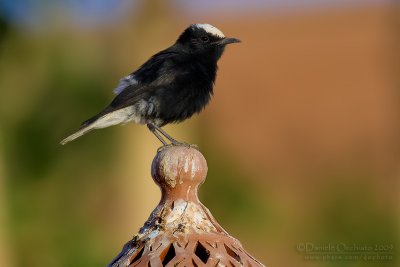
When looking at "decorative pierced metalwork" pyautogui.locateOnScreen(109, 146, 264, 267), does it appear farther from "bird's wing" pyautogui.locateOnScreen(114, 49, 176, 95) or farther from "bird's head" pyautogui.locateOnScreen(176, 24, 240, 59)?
"bird's head" pyautogui.locateOnScreen(176, 24, 240, 59)

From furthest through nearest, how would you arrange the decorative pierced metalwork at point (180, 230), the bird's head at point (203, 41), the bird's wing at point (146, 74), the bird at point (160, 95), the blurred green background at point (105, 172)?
the blurred green background at point (105, 172) → the bird's head at point (203, 41) → the bird's wing at point (146, 74) → the bird at point (160, 95) → the decorative pierced metalwork at point (180, 230)

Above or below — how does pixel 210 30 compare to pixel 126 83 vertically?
above

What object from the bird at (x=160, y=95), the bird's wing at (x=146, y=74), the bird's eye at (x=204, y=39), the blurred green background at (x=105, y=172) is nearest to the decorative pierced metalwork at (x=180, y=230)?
the bird at (x=160, y=95)

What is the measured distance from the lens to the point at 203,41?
6742mm

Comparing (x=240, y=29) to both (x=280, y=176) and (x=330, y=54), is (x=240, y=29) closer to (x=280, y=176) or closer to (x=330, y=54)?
(x=330, y=54)

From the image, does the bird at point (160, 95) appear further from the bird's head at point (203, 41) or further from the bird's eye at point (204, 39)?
the bird's eye at point (204, 39)

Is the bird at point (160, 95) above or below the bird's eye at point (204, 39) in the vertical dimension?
below

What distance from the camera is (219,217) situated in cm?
1080

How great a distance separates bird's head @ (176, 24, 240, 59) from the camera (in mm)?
6645

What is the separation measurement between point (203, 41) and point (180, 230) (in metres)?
3.97

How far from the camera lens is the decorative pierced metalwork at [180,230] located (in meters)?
2.84

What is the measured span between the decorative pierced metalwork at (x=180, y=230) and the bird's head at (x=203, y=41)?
3.62 metres

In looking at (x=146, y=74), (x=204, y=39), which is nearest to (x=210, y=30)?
(x=204, y=39)

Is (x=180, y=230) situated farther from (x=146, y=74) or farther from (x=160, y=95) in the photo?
(x=146, y=74)
